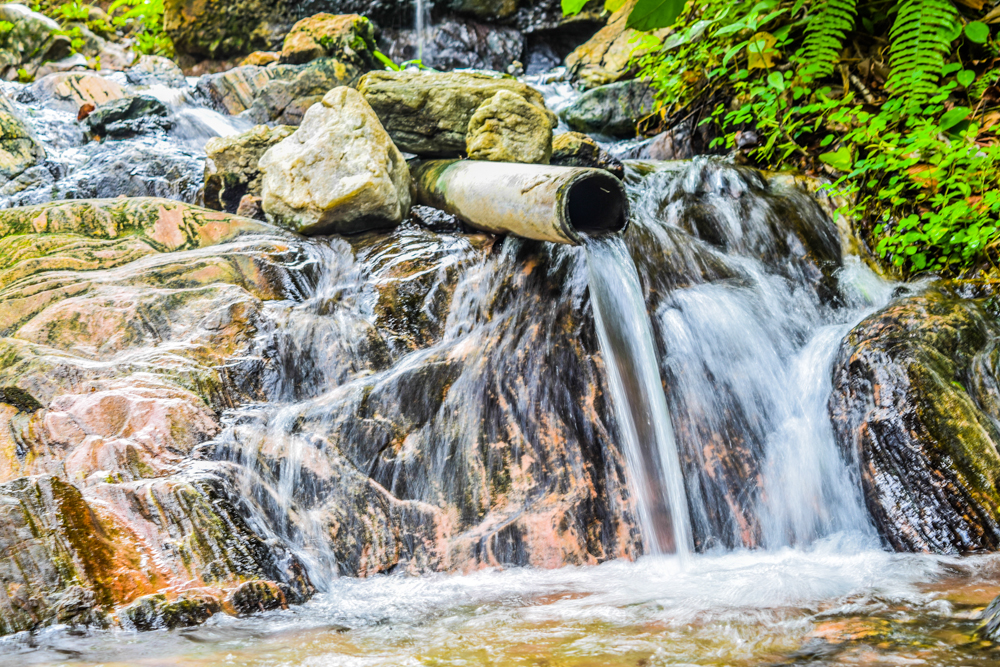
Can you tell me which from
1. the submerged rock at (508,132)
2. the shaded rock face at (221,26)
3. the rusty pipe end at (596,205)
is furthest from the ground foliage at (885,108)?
the shaded rock face at (221,26)

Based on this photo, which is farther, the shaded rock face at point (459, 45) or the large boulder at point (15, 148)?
the shaded rock face at point (459, 45)

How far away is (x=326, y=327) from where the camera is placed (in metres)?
3.79

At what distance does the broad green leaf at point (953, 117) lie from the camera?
4141mm

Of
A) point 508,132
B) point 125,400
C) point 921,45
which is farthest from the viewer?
point 508,132

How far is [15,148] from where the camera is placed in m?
6.70

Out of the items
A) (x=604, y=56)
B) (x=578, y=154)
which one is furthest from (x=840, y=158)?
(x=604, y=56)

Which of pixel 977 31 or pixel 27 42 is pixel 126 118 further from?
pixel 977 31

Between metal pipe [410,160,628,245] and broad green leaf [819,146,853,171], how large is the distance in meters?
2.17

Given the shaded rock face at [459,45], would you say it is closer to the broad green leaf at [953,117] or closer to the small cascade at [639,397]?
the broad green leaf at [953,117]

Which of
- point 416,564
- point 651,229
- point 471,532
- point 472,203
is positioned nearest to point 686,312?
point 651,229

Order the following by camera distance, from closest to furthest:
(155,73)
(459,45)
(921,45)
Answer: (921,45)
(155,73)
(459,45)

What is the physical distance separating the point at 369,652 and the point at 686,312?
265 centimetres

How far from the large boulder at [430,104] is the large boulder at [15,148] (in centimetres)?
404

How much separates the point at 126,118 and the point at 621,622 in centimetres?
811
